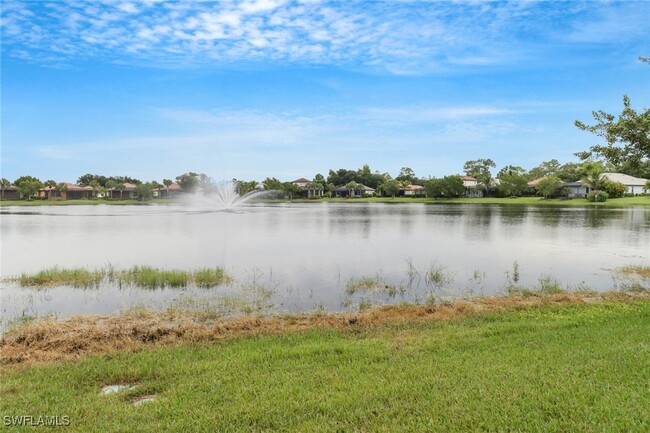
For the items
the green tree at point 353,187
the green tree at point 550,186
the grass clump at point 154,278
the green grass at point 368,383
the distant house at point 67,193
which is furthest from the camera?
the green tree at point 353,187

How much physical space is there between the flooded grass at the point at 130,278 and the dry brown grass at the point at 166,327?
13.8 ft

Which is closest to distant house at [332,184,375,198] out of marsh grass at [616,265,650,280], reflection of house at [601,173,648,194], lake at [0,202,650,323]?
reflection of house at [601,173,648,194]

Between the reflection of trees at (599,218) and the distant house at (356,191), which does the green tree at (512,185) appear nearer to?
the distant house at (356,191)

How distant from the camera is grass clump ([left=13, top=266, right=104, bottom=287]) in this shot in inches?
586

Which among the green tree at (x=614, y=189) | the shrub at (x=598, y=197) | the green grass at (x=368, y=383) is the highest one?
the green tree at (x=614, y=189)

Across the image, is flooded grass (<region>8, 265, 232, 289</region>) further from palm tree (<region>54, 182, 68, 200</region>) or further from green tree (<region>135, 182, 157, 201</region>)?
palm tree (<region>54, 182, 68, 200</region>)

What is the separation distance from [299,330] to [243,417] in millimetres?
4164

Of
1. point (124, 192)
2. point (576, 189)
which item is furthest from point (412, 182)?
point (124, 192)

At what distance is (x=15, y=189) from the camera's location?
11925 centimetres

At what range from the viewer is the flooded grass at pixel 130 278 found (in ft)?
49.1

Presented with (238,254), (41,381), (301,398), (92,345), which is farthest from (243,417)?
(238,254)

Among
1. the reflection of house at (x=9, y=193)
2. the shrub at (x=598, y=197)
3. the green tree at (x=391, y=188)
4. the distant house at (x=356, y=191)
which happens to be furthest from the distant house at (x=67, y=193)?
the shrub at (x=598, y=197)

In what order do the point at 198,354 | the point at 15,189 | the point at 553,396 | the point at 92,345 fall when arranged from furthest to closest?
the point at 15,189, the point at 92,345, the point at 198,354, the point at 553,396

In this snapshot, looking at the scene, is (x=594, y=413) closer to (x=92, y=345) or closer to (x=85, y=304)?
(x=92, y=345)
